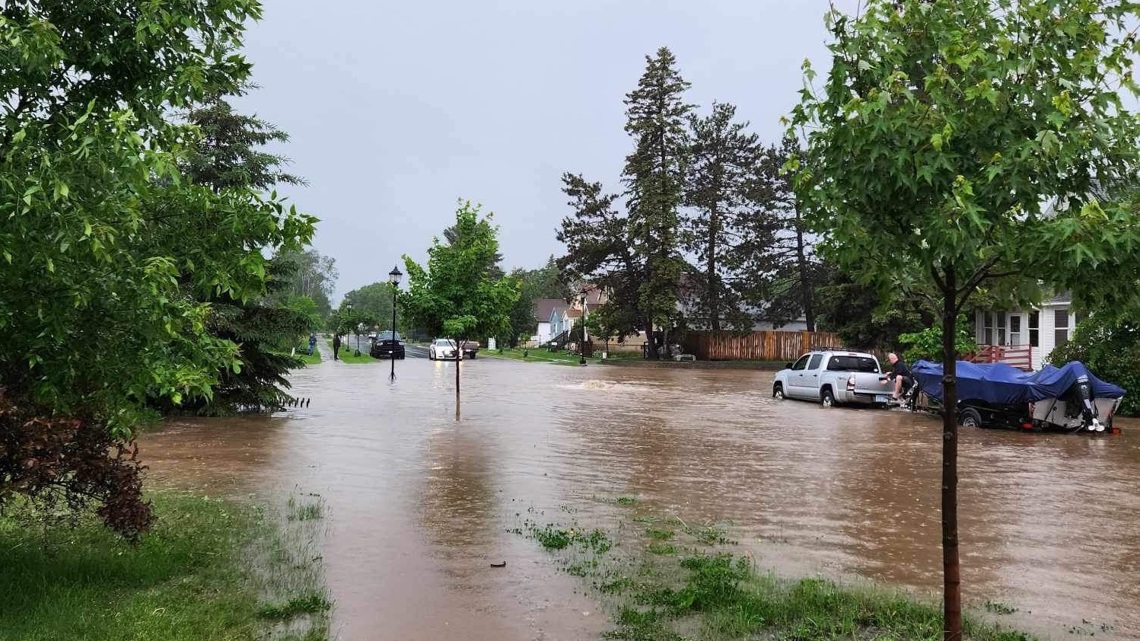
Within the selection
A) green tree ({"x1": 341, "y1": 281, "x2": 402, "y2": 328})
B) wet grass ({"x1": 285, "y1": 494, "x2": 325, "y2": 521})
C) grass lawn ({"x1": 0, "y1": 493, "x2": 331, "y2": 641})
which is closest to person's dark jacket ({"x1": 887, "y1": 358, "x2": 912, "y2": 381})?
wet grass ({"x1": 285, "y1": 494, "x2": 325, "y2": 521})

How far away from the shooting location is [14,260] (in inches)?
177

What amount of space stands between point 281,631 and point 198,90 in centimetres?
350

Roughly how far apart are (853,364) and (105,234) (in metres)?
21.9

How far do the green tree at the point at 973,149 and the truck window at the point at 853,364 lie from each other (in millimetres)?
19375

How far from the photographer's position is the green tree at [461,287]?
18484 millimetres

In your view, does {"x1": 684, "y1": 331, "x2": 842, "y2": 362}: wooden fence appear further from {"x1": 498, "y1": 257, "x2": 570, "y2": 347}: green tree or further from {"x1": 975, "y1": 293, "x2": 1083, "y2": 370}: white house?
{"x1": 975, "y1": 293, "x2": 1083, "y2": 370}: white house

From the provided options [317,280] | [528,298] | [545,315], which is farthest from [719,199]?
[317,280]

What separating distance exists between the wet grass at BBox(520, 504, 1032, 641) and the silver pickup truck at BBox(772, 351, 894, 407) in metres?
16.7

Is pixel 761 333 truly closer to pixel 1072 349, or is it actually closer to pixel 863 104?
Answer: pixel 1072 349

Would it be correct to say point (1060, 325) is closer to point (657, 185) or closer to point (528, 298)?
point (657, 185)

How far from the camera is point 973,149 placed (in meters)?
4.46

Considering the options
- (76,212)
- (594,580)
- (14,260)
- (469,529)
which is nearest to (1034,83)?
(594,580)

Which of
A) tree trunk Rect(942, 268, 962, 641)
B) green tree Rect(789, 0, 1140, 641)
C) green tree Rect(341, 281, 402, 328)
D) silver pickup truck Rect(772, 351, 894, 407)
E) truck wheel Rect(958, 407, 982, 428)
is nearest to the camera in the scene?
green tree Rect(789, 0, 1140, 641)

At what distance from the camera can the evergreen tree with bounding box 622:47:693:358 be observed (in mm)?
48375
